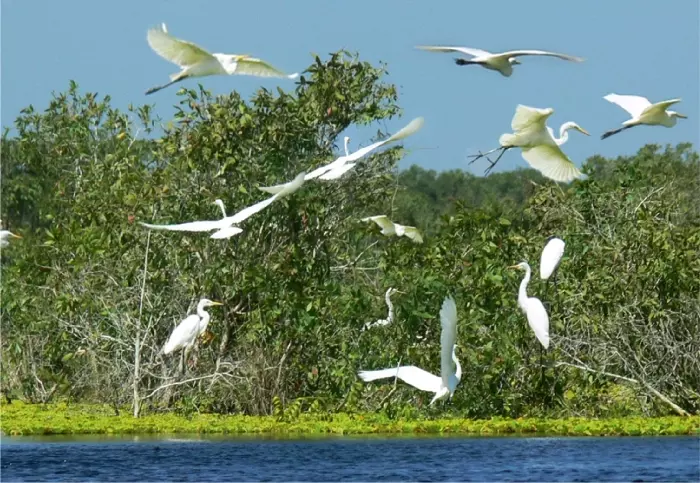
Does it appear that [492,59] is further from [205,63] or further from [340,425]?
[340,425]

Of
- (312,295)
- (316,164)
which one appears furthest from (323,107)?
(312,295)

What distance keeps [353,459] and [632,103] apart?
3.97m

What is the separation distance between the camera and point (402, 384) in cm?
1502

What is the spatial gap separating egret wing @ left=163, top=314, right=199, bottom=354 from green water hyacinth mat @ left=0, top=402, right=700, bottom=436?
767 mm

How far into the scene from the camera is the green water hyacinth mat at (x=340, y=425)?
13500 mm

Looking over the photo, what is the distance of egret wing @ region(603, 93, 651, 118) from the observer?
42.4 feet

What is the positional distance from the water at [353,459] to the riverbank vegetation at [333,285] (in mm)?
1117

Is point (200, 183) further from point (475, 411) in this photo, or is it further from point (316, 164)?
point (475, 411)

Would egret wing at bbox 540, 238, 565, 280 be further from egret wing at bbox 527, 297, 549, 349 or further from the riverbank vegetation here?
the riverbank vegetation

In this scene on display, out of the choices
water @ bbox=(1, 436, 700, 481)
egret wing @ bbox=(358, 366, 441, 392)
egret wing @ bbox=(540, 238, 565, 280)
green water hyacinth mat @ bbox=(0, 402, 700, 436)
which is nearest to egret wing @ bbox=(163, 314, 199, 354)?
green water hyacinth mat @ bbox=(0, 402, 700, 436)

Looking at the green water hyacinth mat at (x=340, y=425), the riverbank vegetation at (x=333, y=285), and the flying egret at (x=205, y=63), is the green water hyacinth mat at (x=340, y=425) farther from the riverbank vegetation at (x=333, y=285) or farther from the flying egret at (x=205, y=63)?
the flying egret at (x=205, y=63)

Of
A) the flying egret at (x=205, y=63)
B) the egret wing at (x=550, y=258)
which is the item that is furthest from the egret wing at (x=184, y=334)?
the egret wing at (x=550, y=258)

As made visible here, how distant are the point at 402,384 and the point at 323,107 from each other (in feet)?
10.3

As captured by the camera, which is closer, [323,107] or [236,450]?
[236,450]
